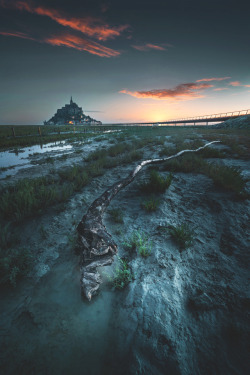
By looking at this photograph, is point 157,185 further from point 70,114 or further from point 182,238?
point 70,114

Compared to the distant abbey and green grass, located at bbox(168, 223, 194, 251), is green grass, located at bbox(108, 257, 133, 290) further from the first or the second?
the distant abbey

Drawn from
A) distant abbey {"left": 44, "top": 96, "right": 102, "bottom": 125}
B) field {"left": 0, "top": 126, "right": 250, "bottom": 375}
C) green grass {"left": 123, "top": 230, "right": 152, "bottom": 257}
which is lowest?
field {"left": 0, "top": 126, "right": 250, "bottom": 375}

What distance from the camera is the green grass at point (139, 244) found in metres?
2.23

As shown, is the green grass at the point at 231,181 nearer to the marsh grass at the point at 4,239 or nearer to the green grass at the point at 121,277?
the green grass at the point at 121,277

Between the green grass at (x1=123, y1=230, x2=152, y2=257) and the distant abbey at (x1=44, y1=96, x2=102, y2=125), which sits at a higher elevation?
the distant abbey at (x1=44, y1=96, x2=102, y2=125)

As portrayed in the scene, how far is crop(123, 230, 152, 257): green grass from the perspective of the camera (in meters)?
2.23

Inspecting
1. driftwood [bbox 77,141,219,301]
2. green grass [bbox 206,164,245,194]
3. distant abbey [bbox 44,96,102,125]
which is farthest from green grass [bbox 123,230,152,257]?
distant abbey [bbox 44,96,102,125]

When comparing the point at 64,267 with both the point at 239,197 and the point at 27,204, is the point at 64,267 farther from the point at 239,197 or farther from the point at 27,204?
the point at 239,197

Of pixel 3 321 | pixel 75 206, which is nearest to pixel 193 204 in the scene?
pixel 75 206

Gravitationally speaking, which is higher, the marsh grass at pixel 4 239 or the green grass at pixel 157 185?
the green grass at pixel 157 185

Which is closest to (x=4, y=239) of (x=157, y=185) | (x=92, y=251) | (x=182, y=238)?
(x=92, y=251)

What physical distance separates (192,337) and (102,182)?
457 centimetres

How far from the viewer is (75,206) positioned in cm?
375

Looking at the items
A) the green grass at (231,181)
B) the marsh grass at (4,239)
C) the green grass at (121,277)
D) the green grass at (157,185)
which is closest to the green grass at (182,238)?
the green grass at (121,277)
